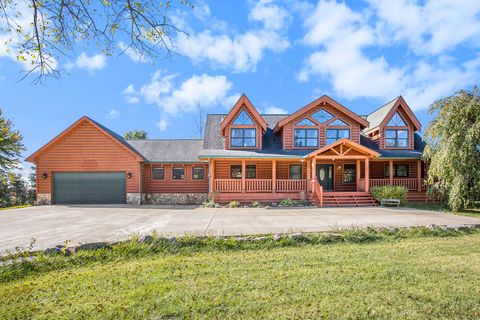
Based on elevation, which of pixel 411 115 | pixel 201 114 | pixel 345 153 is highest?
pixel 201 114

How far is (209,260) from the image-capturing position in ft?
17.1

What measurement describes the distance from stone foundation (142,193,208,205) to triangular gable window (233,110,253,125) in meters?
5.76

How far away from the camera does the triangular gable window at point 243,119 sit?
17641mm

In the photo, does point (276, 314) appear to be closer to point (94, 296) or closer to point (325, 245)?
point (94, 296)

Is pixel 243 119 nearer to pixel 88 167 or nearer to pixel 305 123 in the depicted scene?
pixel 305 123

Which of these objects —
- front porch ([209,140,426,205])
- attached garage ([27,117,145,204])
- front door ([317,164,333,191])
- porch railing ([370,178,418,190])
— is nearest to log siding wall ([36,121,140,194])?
attached garage ([27,117,145,204])

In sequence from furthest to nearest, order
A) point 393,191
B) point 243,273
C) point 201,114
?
point 201,114
point 393,191
point 243,273

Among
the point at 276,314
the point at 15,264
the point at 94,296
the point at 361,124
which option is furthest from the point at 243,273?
the point at 361,124

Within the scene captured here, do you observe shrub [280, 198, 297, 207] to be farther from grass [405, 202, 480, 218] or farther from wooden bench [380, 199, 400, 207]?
grass [405, 202, 480, 218]

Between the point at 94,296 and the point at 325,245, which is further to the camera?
the point at 325,245

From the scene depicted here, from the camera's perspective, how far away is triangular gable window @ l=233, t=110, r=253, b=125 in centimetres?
1764

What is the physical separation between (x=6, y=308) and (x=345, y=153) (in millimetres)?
15992

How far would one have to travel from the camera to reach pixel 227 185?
16.8 m

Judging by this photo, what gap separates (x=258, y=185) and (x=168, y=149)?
8004mm
